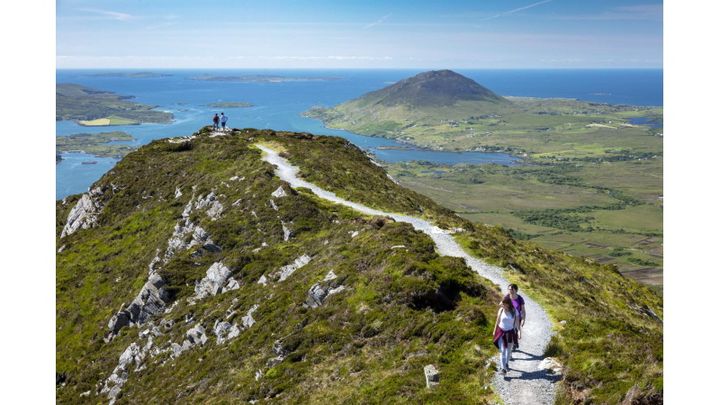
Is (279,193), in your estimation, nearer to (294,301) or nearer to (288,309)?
(294,301)

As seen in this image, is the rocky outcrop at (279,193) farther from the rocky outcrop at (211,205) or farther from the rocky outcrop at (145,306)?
the rocky outcrop at (145,306)

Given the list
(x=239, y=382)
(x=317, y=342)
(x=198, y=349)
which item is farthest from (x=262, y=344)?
(x=198, y=349)

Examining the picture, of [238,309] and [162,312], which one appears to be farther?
[162,312]

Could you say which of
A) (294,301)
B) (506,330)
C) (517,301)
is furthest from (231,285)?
(506,330)

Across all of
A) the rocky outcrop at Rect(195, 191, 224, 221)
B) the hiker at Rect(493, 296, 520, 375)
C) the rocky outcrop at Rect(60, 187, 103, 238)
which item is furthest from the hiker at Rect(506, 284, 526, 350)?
the rocky outcrop at Rect(60, 187, 103, 238)

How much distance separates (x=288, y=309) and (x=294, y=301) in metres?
0.94

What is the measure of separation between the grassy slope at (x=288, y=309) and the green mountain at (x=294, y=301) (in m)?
0.14

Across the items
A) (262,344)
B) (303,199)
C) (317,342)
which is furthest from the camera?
(303,199)

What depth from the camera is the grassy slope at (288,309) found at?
2444 centimetres

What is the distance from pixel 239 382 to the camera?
29.8m

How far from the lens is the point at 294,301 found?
35.8 m
